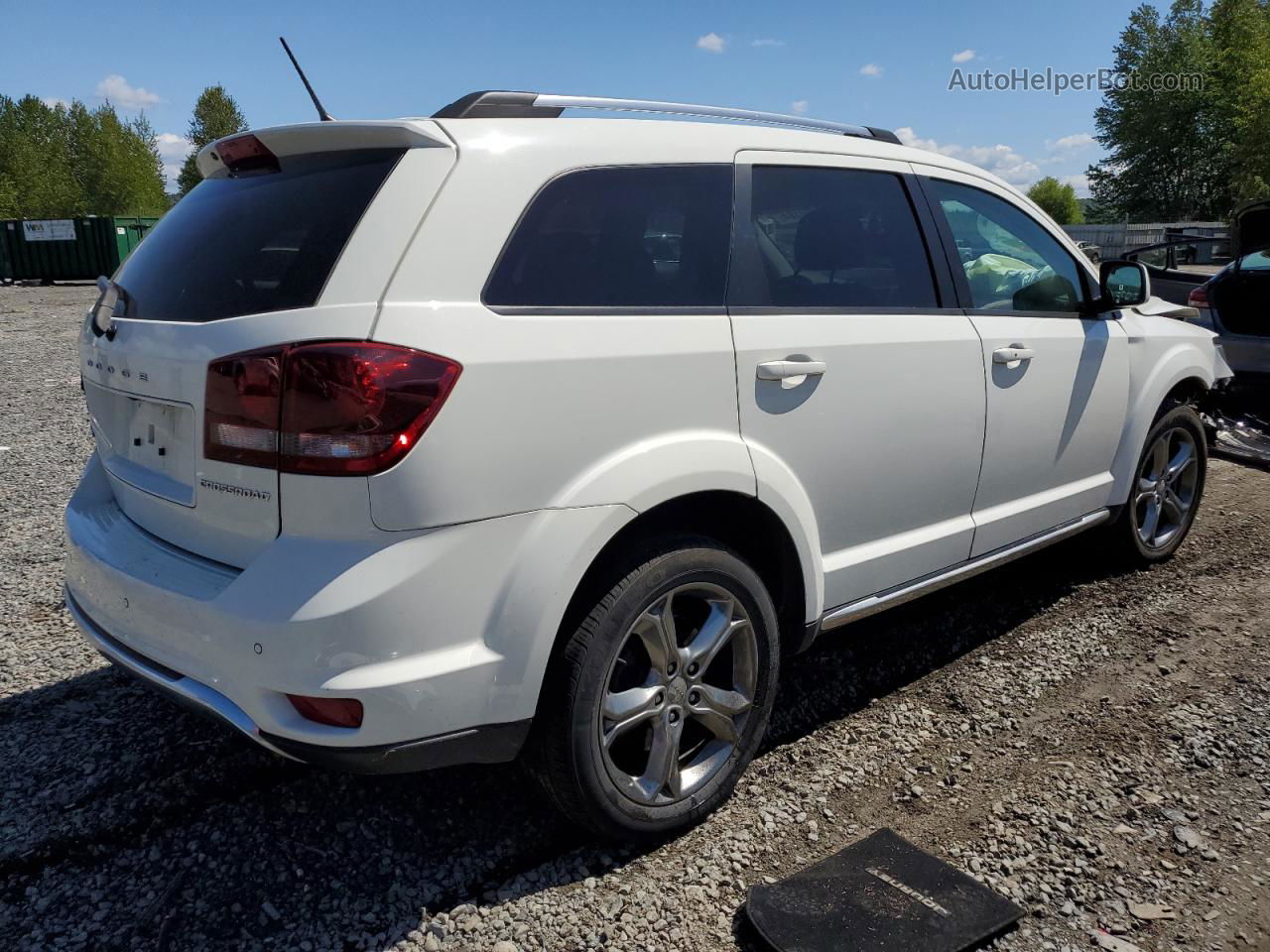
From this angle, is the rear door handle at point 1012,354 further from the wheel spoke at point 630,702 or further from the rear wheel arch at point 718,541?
→ the wheel spoke at point 630,702

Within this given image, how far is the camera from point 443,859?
2625 millimetres

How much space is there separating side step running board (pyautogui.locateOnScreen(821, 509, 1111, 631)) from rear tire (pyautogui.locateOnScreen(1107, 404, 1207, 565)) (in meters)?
0.33

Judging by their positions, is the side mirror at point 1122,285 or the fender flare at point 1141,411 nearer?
the side mirror at point 1122,285

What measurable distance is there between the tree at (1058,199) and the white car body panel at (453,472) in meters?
97.1

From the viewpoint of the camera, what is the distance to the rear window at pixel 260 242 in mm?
2199

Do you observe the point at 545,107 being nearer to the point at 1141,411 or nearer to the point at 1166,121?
the point at 1141,411

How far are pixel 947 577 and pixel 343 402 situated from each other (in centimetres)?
231

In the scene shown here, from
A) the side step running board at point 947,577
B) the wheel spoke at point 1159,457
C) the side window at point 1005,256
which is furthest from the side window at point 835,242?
the wheel spoke at point 1159,457

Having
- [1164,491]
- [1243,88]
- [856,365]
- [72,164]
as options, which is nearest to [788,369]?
[856,365]

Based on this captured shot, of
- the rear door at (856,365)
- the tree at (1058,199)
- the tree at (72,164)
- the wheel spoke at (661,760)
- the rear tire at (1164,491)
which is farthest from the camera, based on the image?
the tree at (1058,199)

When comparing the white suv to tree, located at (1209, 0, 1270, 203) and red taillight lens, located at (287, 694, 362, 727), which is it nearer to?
red taillight lens, located at (287, 694, 362, 727)

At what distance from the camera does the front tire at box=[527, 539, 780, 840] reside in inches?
93.1

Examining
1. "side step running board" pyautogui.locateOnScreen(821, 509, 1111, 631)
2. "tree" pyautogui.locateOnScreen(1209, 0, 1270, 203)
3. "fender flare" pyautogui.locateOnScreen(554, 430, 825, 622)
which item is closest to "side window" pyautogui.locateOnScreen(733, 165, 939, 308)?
"fender flare" pyautogui.locateOnScreen(554, 430, 825, 622)

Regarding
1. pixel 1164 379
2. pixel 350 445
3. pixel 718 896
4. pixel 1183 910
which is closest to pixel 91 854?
pixel 350 445
